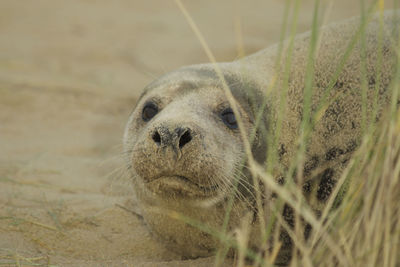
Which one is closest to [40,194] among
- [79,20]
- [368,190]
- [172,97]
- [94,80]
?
[172,97]

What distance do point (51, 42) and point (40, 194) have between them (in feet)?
15.1

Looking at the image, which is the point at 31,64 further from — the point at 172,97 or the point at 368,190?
the point at 368,190

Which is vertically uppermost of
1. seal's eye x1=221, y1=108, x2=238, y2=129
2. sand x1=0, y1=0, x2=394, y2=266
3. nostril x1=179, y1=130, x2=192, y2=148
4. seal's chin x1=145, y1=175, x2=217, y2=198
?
nostril x1=179, y1=130, x2=192, y2=148

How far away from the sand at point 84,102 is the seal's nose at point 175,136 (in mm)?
693

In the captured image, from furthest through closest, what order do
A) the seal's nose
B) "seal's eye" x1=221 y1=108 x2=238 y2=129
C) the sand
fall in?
the sand
"seal's eye" x1=221 y1=108 x2=238 y2=129
the seal's nose

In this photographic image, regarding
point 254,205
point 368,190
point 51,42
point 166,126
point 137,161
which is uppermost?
point 368,190

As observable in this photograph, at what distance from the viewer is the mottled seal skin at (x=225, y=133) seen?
257 centimetres

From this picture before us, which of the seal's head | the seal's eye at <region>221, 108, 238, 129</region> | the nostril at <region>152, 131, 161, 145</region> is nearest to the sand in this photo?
the seal's head

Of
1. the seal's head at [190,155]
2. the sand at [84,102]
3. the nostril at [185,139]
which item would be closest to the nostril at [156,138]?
the seal's head at [190,155]

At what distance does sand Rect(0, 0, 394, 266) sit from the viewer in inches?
123

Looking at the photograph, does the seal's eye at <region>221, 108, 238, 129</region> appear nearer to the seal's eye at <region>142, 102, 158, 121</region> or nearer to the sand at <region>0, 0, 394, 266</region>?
the seal's eye at <region>142, 102, 158, 121</region>

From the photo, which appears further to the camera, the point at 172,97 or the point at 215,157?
the point at 172,97

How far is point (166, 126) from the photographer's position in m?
2.50

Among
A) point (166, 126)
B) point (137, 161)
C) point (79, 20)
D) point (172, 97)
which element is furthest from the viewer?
point (79, 20)
